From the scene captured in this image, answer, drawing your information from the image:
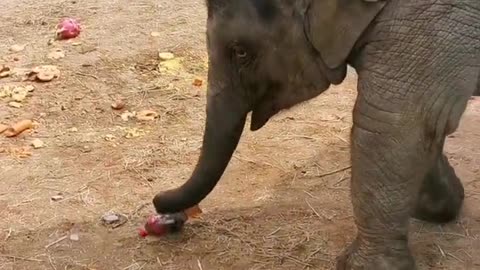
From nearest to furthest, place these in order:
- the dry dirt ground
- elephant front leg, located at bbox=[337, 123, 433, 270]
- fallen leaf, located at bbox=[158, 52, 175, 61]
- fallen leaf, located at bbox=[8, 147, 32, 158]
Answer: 1. elephant front leg, located at bbox=[337, 123, 433, 270]
2. the dry dirt ground
3. fallen leaf, located at bbox=[8, 147, 32, 158]
4. fallen leaf, located at bbox=[158, 52, 175, 61]

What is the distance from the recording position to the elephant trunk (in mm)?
2891

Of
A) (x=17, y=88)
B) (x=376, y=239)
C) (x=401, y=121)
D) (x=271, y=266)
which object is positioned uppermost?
(x=401, y=121)

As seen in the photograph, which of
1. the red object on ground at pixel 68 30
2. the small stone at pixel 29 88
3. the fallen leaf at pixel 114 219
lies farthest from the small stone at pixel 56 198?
the red object on ground at pixel 68 30

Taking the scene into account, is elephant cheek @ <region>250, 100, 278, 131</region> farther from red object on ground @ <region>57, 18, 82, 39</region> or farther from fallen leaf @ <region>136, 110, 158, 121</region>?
red object on ground @ <region>57, 18, 82, 39</region>

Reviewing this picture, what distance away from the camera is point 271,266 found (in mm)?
3252

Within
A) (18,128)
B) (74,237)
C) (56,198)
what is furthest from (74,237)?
(18,128)

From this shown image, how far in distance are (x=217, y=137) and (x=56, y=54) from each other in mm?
2230

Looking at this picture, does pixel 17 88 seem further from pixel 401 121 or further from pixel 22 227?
pixel 401 121

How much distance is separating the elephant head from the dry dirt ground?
1.54 feet

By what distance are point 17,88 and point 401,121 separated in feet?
8.08

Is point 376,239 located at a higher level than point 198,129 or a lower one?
higher

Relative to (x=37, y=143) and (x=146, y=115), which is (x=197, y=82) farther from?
(x=37, y=143)

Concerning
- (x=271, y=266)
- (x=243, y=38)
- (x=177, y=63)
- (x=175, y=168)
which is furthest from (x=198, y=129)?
(x=243, y=38)

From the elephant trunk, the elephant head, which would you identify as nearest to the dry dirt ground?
the elephant trunk
